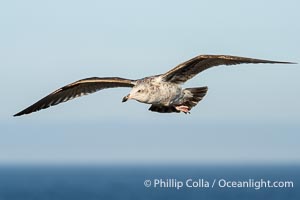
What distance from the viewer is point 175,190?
11756 centimetres

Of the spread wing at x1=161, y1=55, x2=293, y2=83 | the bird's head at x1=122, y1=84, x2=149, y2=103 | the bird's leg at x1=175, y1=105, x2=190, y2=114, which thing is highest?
the spread wing at x1=161, y1=55, x2=293, y2=83

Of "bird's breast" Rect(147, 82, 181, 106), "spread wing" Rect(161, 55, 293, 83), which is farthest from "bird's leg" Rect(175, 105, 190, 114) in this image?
"spread wing" Rect(161, 55, 293, 83)

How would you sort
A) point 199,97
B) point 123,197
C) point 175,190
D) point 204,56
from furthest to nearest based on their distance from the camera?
point 175,190 < point 123,197 < point 199,97 < point 204,56

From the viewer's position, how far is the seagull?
19.1 metres

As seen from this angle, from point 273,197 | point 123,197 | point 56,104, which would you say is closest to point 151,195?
point 123,197

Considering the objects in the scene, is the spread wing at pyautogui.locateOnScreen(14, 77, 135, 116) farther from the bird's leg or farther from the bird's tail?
the bird's tail

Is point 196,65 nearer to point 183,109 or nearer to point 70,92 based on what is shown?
point 183,109

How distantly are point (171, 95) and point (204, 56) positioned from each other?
1.23 meters

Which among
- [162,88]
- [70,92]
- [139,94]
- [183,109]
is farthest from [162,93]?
[70,92]

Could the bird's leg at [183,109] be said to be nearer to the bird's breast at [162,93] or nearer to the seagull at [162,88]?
the seagull at [162,88]

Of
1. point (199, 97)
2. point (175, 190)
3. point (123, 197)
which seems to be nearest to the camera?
point (199, 97)

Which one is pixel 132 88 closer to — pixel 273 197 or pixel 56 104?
pixel 56 104

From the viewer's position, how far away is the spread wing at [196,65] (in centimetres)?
1869

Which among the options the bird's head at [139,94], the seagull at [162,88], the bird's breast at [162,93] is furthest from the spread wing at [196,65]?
the bird's head at [139,94]
